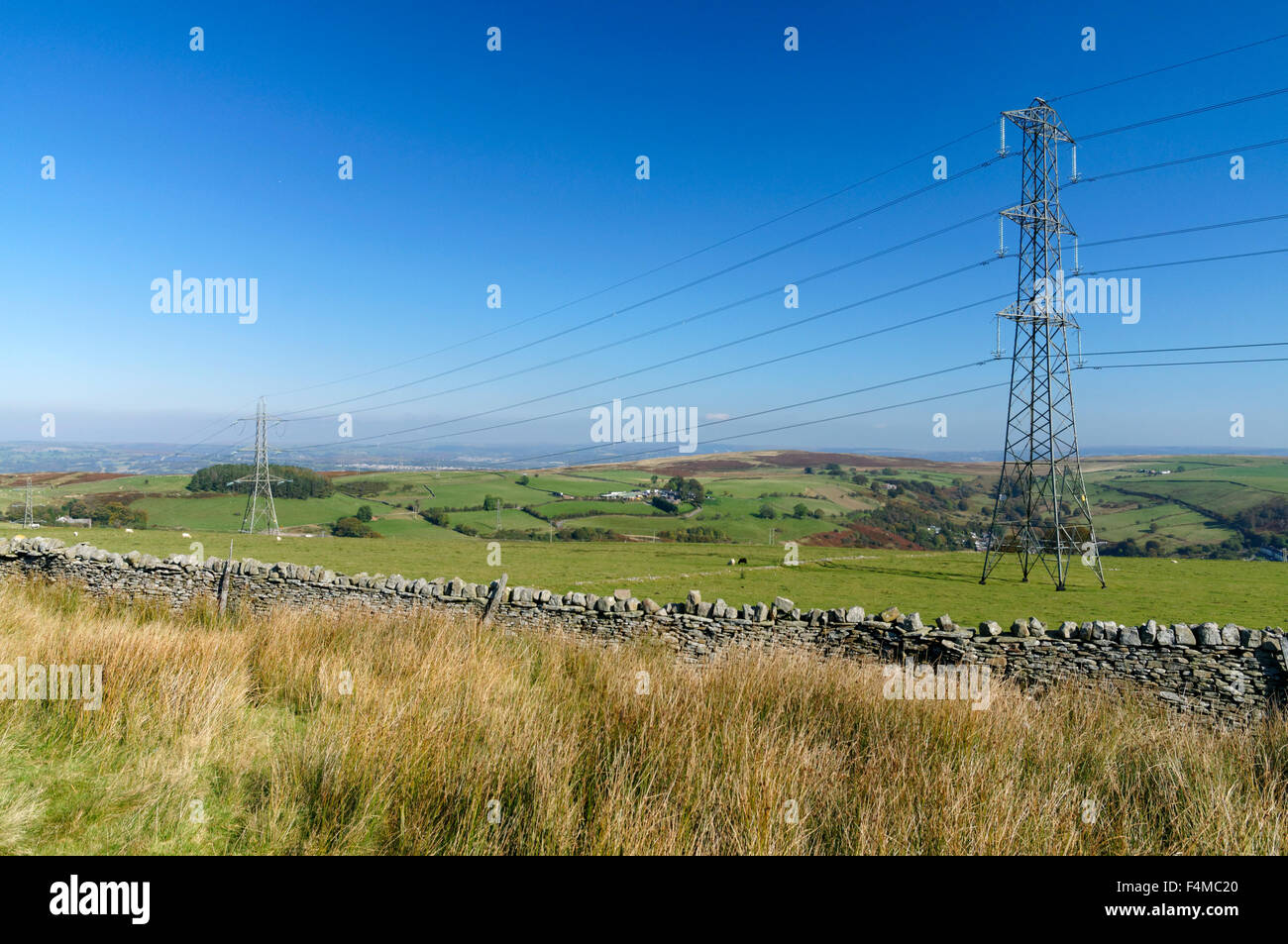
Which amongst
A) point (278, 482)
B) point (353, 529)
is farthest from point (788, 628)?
point (278, 482)

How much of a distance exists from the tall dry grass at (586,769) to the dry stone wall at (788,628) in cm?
381

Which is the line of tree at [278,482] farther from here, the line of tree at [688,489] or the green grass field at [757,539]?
the line of tree at [688,489]

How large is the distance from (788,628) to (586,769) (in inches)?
334

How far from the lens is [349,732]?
4.45 m

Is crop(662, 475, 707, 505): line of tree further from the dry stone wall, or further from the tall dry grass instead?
the tall dry grass

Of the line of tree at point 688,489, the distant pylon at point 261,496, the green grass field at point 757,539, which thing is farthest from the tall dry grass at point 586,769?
the line of tree at point 688,489

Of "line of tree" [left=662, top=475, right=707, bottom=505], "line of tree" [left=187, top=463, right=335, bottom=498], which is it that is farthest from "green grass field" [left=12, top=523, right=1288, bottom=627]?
"line of tree" [left=662, top=475, right=707, bottom=505]

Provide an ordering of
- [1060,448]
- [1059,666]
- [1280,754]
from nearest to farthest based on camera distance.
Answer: [1280,754] < [1059,666] < [1060,448]

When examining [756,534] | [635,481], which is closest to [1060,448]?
[756,534]

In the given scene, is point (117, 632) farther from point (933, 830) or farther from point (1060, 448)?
point (1060, 448)

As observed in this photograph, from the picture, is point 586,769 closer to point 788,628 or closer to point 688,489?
point 788,628

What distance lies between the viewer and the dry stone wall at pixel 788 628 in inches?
398

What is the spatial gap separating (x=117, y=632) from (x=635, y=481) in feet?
276
